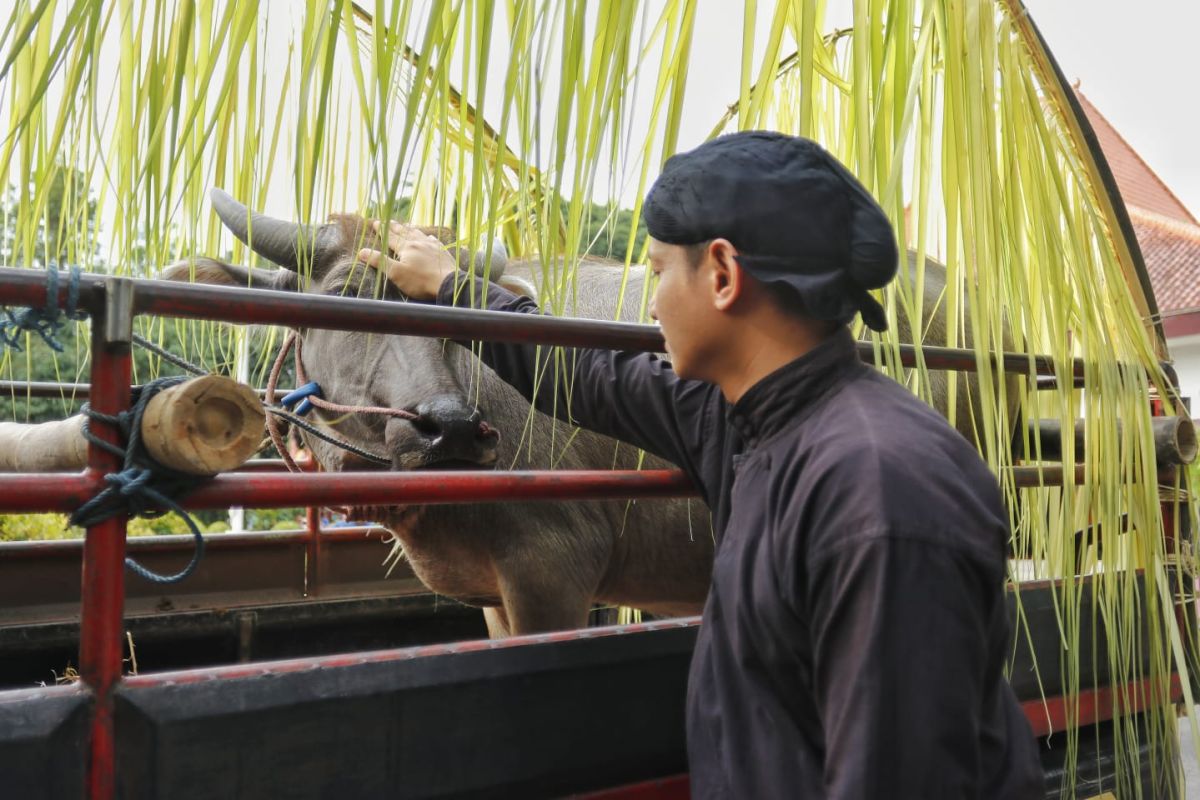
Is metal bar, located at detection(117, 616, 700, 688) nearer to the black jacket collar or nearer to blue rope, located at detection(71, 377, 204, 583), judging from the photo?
blue rope, located at detection(71, 377, 204, 583)

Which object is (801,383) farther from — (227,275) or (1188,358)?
(1188,358)

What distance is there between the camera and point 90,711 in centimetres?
145

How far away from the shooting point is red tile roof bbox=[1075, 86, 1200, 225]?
25406mm

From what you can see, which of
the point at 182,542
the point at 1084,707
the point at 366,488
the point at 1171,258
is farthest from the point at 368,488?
the point at 1171,258

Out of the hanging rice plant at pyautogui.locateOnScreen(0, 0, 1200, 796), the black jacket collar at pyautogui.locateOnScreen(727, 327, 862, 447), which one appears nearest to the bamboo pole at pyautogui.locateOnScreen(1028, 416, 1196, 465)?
the hanging rice plant at pyautogui.locateOnScreen(0, 0, 1200, 796)

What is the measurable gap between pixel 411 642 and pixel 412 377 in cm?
152

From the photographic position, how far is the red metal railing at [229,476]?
1470mm

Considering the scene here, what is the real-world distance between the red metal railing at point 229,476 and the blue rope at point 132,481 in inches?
0.7

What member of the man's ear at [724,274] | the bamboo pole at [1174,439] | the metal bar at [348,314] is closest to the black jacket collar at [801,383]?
the man's ear at [724,274]

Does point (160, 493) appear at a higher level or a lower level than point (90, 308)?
lower

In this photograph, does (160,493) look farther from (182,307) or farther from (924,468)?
(924,468)

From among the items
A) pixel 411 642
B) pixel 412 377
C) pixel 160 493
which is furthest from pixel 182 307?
pixel 411 642

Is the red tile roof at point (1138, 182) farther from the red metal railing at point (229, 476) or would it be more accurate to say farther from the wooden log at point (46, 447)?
the wooden log at point (46, 447)

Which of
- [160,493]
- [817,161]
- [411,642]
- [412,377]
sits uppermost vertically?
[817,161]
